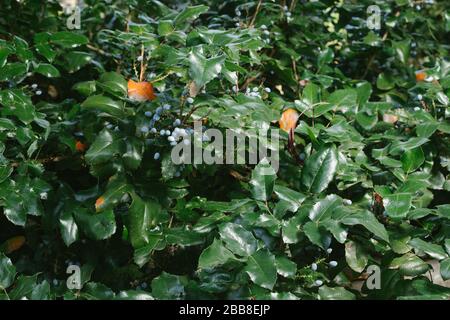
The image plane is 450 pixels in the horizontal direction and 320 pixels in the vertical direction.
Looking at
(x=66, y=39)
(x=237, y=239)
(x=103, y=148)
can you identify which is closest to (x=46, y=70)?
(x=66, y=39)

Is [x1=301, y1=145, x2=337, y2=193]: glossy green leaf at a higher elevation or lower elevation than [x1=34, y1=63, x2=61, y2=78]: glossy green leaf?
higher

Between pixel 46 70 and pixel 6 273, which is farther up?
pixel 46 70

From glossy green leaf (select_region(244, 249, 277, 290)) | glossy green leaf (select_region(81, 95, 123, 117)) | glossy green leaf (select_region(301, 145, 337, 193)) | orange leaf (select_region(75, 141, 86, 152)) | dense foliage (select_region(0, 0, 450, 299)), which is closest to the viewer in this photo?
glossy green leaf (select_region(244, 249, 277, 290))

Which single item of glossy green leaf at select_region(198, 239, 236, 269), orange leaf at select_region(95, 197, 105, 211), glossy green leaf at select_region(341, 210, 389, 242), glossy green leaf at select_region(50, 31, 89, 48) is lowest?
orange leaf at select_region(95, 197, 105, 211)

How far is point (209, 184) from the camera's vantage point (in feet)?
5.08

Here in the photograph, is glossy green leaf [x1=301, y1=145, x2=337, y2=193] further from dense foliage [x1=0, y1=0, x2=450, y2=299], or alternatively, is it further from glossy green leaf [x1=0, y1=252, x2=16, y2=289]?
glossy green leaf [x1=0, y1=252, x2=16, y2=289]

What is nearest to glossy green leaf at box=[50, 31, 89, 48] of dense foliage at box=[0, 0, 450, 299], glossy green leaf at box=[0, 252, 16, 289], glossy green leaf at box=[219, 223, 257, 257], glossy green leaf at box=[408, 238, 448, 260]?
dense foliage at box=[0, 0, 450, 299]

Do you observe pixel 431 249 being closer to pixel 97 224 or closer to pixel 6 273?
pixel 97 224

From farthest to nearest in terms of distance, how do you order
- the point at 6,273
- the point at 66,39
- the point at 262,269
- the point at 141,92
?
the point at 66,39 → the point at 141,92 → the point at 6,273 → the point at 262,269

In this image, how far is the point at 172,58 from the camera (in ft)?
4.04

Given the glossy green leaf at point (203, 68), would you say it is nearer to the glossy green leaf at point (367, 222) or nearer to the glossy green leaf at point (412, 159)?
the glossy green leaf at point (367, 222)

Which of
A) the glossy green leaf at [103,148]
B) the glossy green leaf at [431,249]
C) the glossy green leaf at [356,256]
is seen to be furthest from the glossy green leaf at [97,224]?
the glossy green leaf at [431,249]

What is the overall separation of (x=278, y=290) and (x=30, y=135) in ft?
2.24

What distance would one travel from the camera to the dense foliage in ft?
3.85
